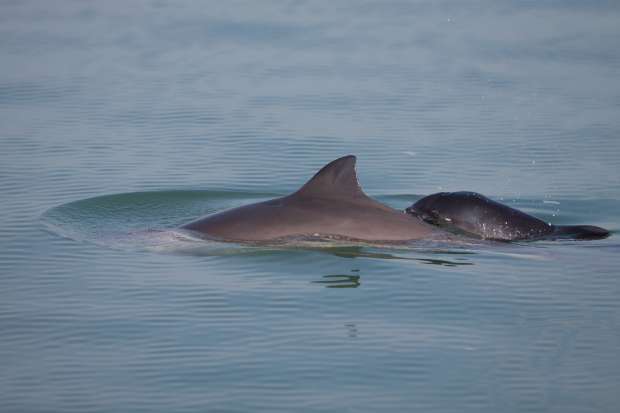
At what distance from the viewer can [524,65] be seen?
23.4m

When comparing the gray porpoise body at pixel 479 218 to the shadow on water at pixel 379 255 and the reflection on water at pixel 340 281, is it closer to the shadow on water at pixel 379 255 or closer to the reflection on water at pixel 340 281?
the shadow on water at pixel 379 255

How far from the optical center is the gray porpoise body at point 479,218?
13.9 meters

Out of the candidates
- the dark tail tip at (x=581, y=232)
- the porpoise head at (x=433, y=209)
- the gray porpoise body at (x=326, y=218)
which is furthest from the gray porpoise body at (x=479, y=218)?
the gray porpoise body at (x=326, y=218)

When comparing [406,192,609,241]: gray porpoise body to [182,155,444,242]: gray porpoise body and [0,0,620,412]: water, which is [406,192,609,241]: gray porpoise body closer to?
[0,0,620,412]: water

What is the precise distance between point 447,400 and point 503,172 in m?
8.04

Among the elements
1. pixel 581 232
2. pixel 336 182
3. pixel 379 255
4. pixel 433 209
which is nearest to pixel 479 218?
pixel 433 209

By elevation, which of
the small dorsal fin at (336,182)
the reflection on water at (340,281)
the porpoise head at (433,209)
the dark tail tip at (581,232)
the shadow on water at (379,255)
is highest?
the small dorsal fin at (336,182)

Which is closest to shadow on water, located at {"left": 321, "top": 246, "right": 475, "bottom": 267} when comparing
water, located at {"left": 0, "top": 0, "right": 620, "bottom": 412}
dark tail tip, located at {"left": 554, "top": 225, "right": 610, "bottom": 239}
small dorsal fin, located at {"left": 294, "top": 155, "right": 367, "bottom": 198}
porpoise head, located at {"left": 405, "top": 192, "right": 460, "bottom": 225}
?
water, located at {"left": 0, "top": 0, "right": 620, "bottom": 412}

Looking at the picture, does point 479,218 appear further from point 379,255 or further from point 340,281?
point 340,281

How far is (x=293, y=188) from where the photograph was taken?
53.8ft

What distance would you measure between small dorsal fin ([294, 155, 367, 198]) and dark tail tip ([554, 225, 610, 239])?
7.49ft

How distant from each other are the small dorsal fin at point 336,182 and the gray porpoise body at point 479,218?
936 mm

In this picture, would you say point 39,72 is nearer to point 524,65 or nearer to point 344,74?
point 344,74

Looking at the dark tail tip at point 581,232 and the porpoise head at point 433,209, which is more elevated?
the porpoise head at point 433,209
